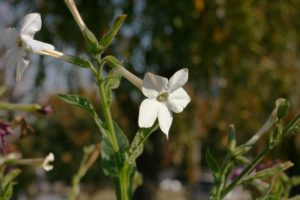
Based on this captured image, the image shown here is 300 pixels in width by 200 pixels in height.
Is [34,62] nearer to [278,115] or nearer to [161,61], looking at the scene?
[161,61]

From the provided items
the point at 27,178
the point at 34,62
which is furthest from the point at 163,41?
the point at 27,178

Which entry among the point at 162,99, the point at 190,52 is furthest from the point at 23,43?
the point at 190,52

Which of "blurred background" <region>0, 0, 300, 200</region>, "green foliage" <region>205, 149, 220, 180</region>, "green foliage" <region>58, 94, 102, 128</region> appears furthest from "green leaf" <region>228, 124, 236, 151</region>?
"blurred background" <region>0, 0, 300, 200</region>

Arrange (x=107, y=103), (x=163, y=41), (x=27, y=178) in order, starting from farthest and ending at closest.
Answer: (x=27, y=178)
(x=163, y=41)
(x=107, y=103)

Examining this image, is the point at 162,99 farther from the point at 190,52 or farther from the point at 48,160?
the point at 190,52

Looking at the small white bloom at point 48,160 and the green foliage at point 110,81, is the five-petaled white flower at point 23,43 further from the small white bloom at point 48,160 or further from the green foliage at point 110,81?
the small white bloom at point 48,160

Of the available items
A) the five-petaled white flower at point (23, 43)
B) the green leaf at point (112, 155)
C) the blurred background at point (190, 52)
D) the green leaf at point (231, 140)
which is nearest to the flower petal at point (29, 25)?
the five-petaled white flower at point (23, 43)
